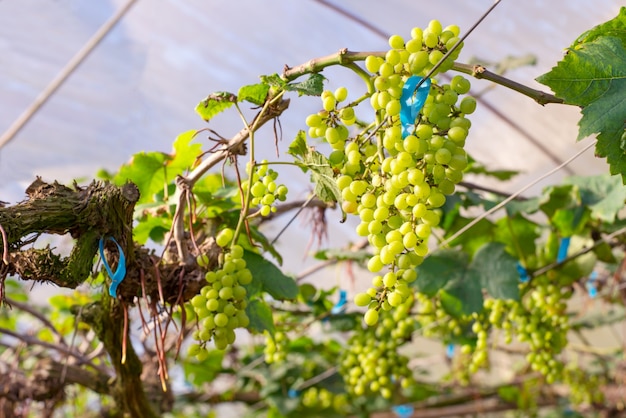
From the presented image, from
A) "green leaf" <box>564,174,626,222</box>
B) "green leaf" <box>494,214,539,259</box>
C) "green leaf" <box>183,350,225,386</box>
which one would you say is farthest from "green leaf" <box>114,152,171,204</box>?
"green leaf" <box>183,350,225,386</box>

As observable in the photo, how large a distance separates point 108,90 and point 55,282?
6.78ft

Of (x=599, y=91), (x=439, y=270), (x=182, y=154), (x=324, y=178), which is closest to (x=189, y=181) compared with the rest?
(x=324, y=178)

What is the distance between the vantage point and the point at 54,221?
928 millimetres

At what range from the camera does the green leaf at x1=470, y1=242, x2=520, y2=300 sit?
167cm

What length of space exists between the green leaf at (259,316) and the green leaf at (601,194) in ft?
2.69

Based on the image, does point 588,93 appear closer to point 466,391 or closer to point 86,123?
point 86,123

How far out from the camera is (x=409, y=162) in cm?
83

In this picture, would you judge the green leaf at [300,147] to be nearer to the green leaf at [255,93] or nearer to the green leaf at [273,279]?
the green leaf at [255,93]

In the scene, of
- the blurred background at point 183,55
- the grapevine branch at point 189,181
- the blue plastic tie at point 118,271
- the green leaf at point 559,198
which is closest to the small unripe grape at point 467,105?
the grapevine branch at point 189,181

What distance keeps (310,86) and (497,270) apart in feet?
3.02

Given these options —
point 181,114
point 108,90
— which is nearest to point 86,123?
point 108,90

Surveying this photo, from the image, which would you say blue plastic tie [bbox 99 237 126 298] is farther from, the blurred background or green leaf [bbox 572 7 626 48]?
the blurred background

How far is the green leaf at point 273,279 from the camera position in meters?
1.32

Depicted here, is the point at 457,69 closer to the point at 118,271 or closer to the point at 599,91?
the point at 599,91
